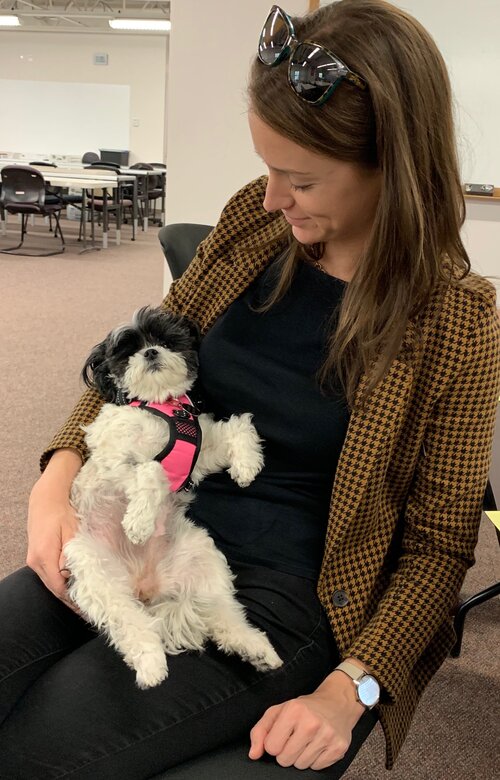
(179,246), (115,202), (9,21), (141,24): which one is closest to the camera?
(179,246)

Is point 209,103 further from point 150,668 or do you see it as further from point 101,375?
point 150,668

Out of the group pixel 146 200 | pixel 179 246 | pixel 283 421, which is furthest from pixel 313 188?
pixel 146 200

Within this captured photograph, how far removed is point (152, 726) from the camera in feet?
2.92

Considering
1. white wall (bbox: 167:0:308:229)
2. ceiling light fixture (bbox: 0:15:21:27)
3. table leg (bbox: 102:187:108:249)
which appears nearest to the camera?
white wall (bbox: 167:0:308:229)

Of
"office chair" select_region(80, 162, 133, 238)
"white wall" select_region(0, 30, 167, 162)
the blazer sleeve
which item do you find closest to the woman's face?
the blazer sleeve

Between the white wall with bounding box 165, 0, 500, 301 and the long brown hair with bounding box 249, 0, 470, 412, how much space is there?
→ 99.0 inches

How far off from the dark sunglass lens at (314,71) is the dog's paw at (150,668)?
809mm

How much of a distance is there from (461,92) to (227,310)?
2895 millimetres

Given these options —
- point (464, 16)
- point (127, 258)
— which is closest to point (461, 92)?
point (464, 16)

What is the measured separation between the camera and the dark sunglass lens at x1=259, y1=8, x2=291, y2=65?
0.99 meters

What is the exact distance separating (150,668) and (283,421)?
43cm

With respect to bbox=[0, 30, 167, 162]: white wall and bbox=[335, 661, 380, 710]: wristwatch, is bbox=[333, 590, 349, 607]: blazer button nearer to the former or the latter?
bbox=[335, 661, 380, 710]: wristwatch

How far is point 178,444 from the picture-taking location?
1.22 m

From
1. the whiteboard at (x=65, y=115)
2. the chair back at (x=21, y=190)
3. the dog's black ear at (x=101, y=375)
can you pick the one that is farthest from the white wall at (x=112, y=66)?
the dog's black ear at (x=101, y=375)
